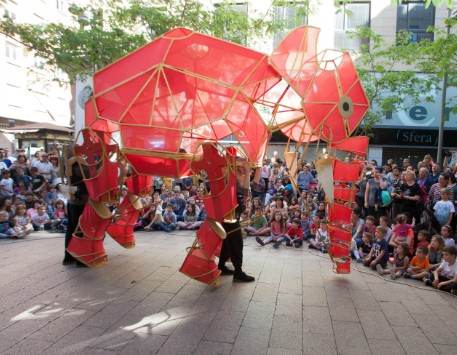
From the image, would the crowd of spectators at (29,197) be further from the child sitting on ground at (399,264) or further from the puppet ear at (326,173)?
the child sitting on ground at (399,264)

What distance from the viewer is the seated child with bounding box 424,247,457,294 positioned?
15.1 ft

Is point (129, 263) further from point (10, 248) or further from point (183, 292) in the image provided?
point (10, 248)

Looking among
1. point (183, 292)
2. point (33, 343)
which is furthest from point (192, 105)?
point (33, 343)

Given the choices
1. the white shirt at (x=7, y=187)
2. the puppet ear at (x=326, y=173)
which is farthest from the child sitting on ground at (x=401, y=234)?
the white shirt at (x=7, y=187)

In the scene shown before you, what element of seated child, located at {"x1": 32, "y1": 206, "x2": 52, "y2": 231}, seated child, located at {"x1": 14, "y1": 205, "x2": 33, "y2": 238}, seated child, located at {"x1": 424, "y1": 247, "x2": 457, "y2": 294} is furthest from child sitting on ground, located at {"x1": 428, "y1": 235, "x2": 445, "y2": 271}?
seated child, located at {"x1": 32, "y1": 206, "x2": 52, "y2": 231}

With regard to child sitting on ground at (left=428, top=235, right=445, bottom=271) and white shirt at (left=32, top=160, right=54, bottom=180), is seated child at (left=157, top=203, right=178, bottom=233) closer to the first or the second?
A: white shirt at (left=32, top=160, right=54, bottom=180)

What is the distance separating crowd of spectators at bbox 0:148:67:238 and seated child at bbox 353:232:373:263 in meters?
5.84

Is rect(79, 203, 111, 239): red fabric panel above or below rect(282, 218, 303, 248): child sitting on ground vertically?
above

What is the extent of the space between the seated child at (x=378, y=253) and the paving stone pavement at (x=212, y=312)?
46 centimetres

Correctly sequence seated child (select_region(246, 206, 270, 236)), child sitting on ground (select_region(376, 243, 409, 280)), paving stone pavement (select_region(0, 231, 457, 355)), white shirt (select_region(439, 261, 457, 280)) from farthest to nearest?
seated child (select_region(246, 206, 270, 236)) → child sitting on ground (select_region(376, 243, 409, 280)) → white shirt (select_region(439, 261, 457, 280)) → paving stone pavement (select_region(0, 231, 457, 355))

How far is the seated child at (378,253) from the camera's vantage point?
18.2 ft

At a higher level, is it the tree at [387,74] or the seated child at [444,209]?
the tree at [387,74]

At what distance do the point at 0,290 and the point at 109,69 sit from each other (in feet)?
8.92

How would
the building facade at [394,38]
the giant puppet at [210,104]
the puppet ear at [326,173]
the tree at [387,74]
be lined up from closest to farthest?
the giant puppet at [210,104], the puppet ear at [326,173], the tree at [387,74], the building facade at [394,38]
